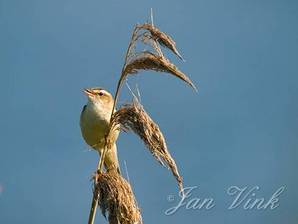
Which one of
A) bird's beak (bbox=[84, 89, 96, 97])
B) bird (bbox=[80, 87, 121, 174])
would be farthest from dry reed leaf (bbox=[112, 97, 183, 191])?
bird's beak (bbox=[84, 89, 96, 97])

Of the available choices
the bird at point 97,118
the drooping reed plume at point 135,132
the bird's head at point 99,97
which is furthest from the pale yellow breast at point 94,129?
the drooping reed plume at point 135,132

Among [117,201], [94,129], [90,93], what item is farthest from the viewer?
[90,93]

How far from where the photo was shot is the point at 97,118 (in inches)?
213

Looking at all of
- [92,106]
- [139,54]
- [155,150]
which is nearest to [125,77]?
[139,54]

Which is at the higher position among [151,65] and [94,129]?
[94,129]

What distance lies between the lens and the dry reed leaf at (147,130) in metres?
2.81

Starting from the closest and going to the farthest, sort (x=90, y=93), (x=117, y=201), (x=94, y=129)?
(x=117, y=201)
(x=94, y=129)
(x=90, y=93)

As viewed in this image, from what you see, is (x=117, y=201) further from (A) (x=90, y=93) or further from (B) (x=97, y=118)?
(A) (x=90, y=93)

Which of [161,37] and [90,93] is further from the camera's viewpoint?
[90,93]

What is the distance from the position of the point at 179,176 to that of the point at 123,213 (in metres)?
0.31

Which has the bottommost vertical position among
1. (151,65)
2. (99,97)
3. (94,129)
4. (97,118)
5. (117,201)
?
(117,201)

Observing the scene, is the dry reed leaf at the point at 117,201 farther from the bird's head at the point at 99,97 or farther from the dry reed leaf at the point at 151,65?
the bird's head at the point at 99,97

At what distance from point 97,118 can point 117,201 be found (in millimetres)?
2676

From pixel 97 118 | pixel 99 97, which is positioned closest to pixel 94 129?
pixel 97 118
